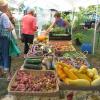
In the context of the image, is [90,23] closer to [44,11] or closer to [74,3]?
[44,11]

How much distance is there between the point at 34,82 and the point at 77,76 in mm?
628

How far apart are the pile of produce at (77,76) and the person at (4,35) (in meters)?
2.69

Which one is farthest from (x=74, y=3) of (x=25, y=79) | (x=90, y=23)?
(x=90, y=23)

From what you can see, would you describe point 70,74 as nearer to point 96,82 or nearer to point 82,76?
point 82,76

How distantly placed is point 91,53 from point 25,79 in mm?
9862

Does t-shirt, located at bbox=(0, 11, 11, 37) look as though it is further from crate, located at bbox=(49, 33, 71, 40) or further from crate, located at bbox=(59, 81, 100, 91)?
crate, located at bbox=(49, 33, 71, 40)

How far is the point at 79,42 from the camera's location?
18188 millimetres

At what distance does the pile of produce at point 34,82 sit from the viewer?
494 centimetres

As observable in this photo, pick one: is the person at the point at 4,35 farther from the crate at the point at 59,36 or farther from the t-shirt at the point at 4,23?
the crate at the point at 59,36

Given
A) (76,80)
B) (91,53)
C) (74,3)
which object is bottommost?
(91,53)

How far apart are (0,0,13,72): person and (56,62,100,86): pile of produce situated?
106 inches

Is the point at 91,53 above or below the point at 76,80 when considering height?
below

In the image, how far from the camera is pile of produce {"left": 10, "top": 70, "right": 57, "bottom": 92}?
4941 mm

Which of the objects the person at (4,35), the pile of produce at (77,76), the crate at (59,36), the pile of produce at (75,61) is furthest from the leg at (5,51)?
the crate at (59,36)
